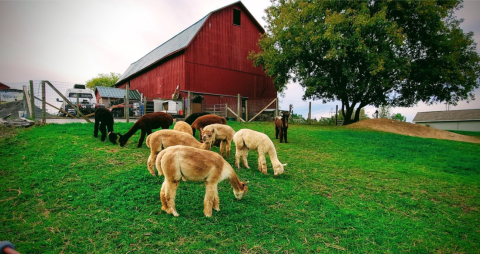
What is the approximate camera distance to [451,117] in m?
47.6

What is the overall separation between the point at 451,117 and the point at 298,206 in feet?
202

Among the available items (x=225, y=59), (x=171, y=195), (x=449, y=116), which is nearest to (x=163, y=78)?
(x=225, y=59)

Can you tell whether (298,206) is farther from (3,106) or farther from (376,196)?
(3,106)

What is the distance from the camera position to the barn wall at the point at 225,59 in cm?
2420

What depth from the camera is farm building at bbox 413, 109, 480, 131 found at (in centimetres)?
4312

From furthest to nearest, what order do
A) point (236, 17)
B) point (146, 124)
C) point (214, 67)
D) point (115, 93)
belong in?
point (115, 93) < point (236, 17) < point (214, 67) < point (146, 124)

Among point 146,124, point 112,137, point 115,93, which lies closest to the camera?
point 112,137

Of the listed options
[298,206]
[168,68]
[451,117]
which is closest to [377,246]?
[298,206]

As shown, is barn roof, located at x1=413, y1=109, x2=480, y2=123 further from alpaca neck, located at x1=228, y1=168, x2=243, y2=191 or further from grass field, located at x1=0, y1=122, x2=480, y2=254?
alpaca neck, located at x1=228, y1=168, x2=243, y2=191

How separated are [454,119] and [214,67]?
Result: 5281 cm

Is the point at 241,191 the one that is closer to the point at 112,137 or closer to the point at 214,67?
the point at 112,137

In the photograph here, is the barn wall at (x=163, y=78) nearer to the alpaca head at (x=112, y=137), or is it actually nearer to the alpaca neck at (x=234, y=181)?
the alpaca head at (x=112, y=137)

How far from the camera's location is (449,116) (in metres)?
48.3

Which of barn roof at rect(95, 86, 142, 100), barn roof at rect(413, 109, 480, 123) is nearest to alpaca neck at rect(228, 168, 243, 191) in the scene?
barn roof at rect(95, 86, 142, 100)
